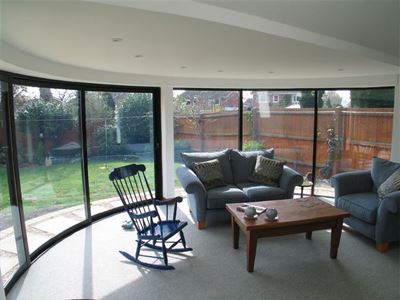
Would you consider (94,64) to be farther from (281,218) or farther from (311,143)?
(311,143)

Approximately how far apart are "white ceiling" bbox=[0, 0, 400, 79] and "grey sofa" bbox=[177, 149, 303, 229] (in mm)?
1655

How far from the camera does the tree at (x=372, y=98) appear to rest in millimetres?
4863

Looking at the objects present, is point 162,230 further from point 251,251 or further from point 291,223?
point 291,223

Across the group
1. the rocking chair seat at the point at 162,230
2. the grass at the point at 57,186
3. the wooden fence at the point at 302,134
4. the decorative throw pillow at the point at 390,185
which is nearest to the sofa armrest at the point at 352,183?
the decorative throw pillow at the point at 390,185

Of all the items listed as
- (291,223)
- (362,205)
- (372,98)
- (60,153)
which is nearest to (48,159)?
(60,153)

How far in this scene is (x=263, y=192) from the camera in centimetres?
410

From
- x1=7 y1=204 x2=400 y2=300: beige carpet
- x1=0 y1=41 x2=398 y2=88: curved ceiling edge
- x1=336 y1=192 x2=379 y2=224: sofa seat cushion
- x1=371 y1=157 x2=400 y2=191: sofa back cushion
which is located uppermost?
x1=0 y1=41 x2=398 y2=88: curved ceiling edge

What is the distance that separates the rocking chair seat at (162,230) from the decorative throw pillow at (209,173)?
1.06 meters

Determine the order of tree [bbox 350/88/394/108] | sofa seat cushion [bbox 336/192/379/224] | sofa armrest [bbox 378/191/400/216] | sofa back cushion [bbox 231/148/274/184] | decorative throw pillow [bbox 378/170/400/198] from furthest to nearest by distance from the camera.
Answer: tree [bbox 350/88/394/108] < sofa back cushion [bbox 231/148/274/184] < decorative throw pillow [bbox 378/170/400/198] < sofa seat cushion [bbox 336/192/379/224] < sofa armrest [bbox 378/191/400/216]

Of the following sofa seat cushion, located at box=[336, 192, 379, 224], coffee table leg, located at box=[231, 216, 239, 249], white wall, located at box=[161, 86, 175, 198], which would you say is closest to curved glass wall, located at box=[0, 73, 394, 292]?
white wall, located at box=[161, 86, 175, 198]

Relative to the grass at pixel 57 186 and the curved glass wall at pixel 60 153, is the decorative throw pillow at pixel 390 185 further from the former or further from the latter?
the grass at pixel 57 186

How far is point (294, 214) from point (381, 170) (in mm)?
1697

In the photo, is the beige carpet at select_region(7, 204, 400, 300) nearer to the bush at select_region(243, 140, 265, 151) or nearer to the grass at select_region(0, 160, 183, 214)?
the grass at select_region(0, 160, 183, 214)

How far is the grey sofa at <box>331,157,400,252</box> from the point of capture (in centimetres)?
325
